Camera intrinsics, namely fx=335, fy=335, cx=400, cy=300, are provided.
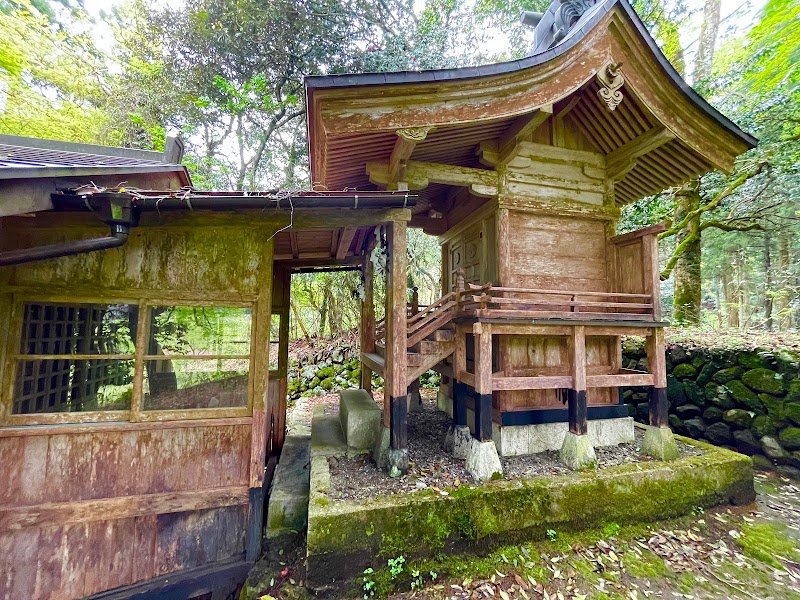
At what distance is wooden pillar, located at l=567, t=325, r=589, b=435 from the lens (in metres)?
4.70

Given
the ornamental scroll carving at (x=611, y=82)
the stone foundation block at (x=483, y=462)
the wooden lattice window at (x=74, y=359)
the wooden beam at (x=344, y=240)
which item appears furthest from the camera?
the wooden beam at (x=344, y=240)

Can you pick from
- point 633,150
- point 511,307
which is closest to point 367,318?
point 511,307

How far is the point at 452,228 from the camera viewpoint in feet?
23.8

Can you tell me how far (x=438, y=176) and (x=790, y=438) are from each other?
7.14 metres

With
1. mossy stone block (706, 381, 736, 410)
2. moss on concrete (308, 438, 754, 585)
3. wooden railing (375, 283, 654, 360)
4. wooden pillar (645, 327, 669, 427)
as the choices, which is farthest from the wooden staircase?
mossy stone block (706, 381, 736, 410)

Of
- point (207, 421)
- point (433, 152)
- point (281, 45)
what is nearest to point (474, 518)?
point (207, 421)

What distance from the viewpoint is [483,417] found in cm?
439

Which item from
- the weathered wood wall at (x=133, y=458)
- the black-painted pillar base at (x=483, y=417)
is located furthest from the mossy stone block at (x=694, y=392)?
the weathered wood wall at (x=133, y=458)

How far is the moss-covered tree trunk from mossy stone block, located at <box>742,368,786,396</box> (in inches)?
139

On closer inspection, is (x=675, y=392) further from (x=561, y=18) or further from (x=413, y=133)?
(x=561, y=18)

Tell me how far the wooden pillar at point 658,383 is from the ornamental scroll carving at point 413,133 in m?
4.54

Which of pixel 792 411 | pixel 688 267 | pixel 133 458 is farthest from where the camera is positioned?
pixel 688 267

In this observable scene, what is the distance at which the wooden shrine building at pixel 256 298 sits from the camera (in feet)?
11.4

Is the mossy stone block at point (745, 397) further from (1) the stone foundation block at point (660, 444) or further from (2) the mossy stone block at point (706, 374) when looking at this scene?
(1) the stone foundation block at point (660, 444)
